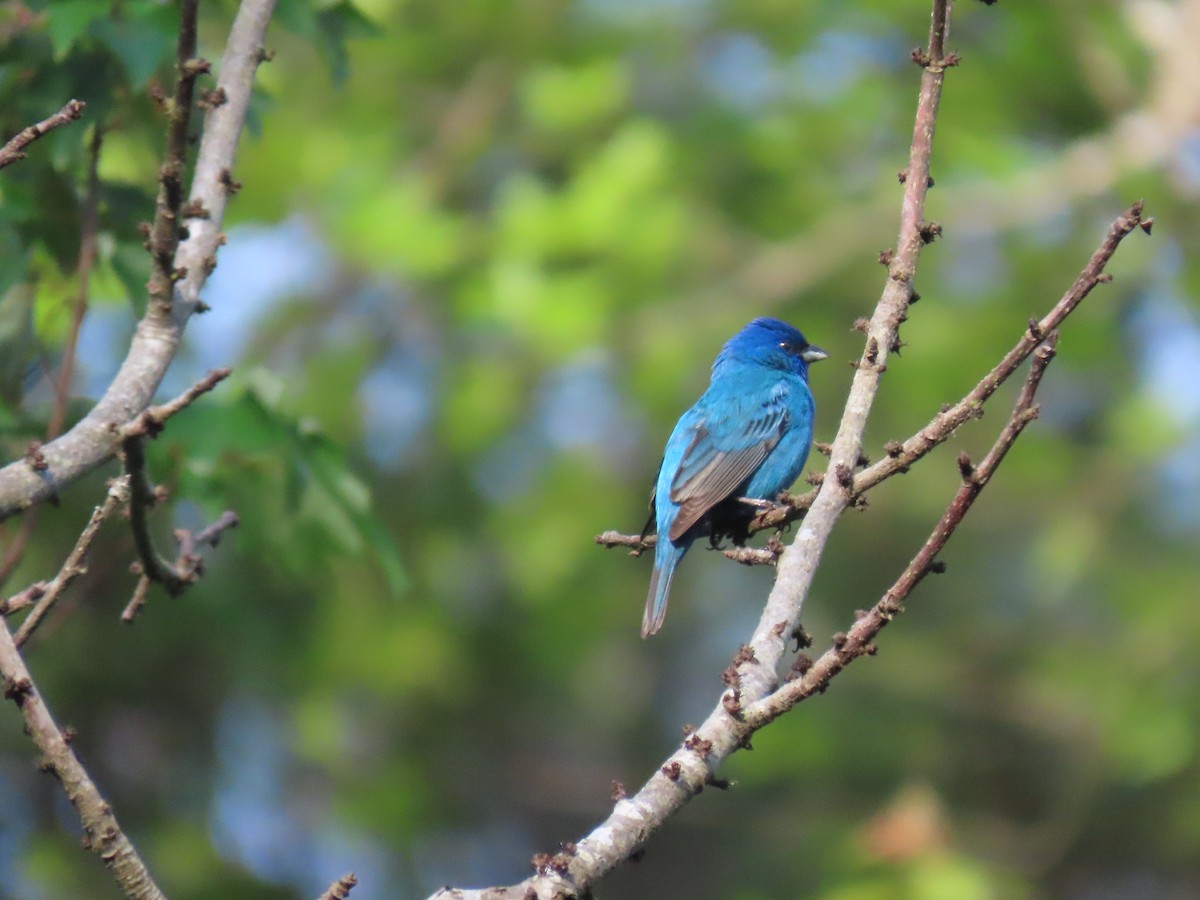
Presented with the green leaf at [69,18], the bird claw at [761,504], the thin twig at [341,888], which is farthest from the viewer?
the bird claw at [761,504]

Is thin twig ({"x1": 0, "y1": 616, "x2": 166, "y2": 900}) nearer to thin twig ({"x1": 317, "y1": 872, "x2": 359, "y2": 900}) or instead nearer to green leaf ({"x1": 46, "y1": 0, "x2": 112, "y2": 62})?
thin twig ({"x1": 317, "y1": 872, "x2": 359, "y2": 900})

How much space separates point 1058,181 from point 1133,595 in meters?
3.20

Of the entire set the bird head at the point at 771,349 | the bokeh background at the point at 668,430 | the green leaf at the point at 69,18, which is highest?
the bokeh background at the point at 668,430

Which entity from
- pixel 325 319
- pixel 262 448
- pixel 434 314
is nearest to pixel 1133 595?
pixel 434 314

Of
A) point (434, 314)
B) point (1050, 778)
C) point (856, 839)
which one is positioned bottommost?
point (856, 839)

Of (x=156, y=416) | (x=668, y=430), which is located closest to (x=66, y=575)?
(x=156, y=416)

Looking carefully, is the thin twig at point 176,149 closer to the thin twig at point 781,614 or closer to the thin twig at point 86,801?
the thin twig at point 86,801

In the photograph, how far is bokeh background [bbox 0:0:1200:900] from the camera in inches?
384

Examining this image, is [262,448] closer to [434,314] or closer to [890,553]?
[434,314]

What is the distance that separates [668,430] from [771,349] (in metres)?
3.74

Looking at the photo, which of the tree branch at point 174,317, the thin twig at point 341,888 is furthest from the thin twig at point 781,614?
the tree branch at point 174,317

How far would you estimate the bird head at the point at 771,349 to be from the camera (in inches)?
279

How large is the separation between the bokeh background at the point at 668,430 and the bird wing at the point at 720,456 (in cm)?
336

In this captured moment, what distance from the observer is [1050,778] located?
1190 centimetres
